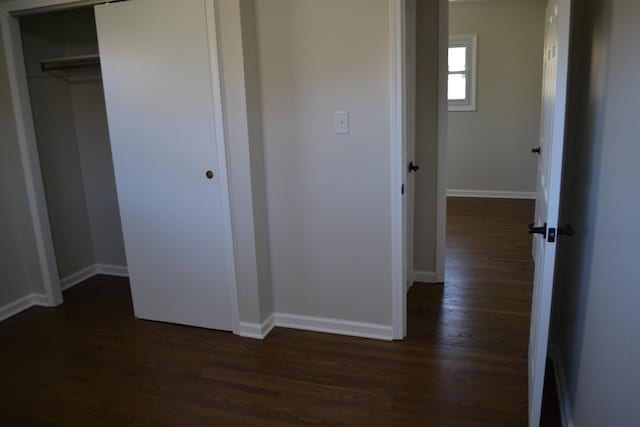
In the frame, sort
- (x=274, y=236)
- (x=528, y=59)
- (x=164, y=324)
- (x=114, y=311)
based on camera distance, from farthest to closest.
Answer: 1. (x=528, y=59)
2. (x=114, y=311)
3. (x=164, y=324)
4. (x=274, y=236)

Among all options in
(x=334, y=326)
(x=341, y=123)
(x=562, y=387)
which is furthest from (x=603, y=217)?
(x=334, y=326)

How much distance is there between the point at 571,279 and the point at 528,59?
470 cm

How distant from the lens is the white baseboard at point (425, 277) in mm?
3631

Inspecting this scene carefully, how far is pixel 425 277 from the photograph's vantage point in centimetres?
365

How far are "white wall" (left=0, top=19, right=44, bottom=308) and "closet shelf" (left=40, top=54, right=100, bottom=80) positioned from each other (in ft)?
1.09

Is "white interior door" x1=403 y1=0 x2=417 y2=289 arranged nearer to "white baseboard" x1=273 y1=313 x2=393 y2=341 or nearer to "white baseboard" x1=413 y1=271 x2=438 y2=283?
"white baseboard" x1=413 y1=271 x2=438 y2=283

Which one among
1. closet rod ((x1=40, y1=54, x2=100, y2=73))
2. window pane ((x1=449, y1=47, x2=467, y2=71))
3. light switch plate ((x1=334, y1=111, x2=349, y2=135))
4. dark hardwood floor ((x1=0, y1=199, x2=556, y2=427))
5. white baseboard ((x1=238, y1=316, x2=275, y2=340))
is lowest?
dark hardwood floor ((x1=0, y1=199, x2=556, y2=427))

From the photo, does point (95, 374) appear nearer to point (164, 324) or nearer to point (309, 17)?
point (164, 324)

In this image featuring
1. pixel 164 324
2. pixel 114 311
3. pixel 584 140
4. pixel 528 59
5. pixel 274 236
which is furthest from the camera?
pixel 528 59

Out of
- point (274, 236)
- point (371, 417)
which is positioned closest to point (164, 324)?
point (274, 236)

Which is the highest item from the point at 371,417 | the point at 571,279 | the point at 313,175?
the point at 313,175

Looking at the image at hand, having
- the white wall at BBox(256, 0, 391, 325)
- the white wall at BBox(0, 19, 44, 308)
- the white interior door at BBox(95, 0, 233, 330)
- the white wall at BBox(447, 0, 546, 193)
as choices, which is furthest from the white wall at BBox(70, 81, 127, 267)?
the white wall at BBox(447, 0, 546, 193)

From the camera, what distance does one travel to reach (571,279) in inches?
85.4

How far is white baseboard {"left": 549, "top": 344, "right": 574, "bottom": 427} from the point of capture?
6.45 feet
